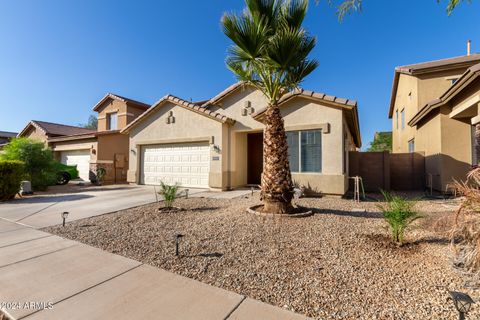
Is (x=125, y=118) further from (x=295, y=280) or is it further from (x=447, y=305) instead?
(x=447, y=305)

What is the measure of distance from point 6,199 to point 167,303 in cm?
1248

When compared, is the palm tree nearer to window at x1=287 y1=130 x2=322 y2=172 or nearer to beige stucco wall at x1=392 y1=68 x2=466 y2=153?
window at x1=287 y1=130 x2=322 y2=172

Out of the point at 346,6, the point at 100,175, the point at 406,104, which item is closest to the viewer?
the point at 346,6

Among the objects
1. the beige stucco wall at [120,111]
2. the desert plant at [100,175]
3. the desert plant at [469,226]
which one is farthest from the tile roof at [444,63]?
the beige stucco wall at [120,111]

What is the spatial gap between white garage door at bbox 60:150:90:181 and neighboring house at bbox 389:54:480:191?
21.9m

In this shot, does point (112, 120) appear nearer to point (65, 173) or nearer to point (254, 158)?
point (65, 173)

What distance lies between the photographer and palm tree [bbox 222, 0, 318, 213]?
6074 mm

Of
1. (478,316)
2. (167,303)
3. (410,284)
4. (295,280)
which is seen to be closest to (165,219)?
(167,303)

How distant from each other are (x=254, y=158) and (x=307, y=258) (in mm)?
9985

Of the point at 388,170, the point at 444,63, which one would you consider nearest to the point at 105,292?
the point at 388,170

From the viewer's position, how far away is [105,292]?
2.99 m

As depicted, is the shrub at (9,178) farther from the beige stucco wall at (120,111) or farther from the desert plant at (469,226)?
the desert plant at (469,226)

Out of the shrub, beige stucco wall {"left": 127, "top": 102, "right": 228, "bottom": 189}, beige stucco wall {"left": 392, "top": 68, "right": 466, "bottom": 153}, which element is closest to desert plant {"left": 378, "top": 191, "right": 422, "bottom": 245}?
beige stucco wall {"left": 127, "top": 102, "right": 228, "bottom": 189}

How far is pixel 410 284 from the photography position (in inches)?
120
